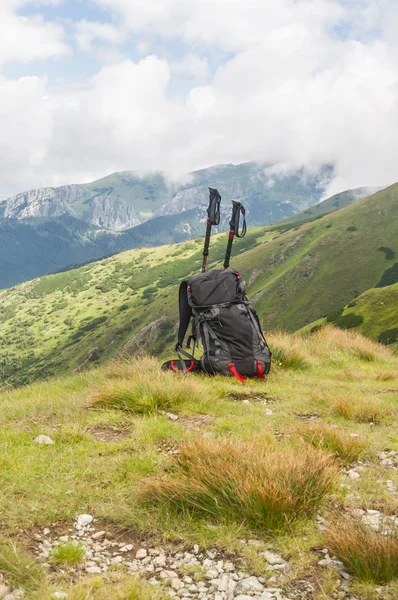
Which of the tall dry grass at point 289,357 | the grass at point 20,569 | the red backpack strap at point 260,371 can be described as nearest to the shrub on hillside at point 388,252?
the tall dry grass at point 289,357

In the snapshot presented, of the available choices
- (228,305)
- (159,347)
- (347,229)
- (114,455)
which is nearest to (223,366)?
(228,305)

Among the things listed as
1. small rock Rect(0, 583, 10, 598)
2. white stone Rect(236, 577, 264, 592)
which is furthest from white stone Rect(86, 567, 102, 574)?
white stone Rect(236, 577, 264, 592)

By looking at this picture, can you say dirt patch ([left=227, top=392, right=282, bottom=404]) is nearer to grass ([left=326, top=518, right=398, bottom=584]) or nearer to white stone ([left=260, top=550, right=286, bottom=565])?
white stone ([left=260, top=550, right=286, bottom=565])

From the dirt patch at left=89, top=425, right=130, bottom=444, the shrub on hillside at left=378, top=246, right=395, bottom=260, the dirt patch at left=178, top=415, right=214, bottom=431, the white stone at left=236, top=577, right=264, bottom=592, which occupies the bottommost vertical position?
the shrub on hillside at left=378, top=246, right=395, bottom=260

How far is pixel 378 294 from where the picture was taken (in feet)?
263

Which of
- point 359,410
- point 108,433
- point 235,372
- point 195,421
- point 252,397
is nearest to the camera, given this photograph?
point 108,433

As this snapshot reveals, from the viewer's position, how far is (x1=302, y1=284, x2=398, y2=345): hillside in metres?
67.1

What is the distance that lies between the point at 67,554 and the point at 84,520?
58 cm

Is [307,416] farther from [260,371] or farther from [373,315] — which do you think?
[373,315]

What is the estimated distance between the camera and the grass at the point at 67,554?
11.1ft

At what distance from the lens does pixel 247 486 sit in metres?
3.92

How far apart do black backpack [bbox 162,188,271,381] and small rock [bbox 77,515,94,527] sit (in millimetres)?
5653

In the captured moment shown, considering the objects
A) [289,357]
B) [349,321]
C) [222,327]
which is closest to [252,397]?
[222,327]

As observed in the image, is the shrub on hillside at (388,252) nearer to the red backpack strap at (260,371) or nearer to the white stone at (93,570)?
the red backpack strap at (260,371)
